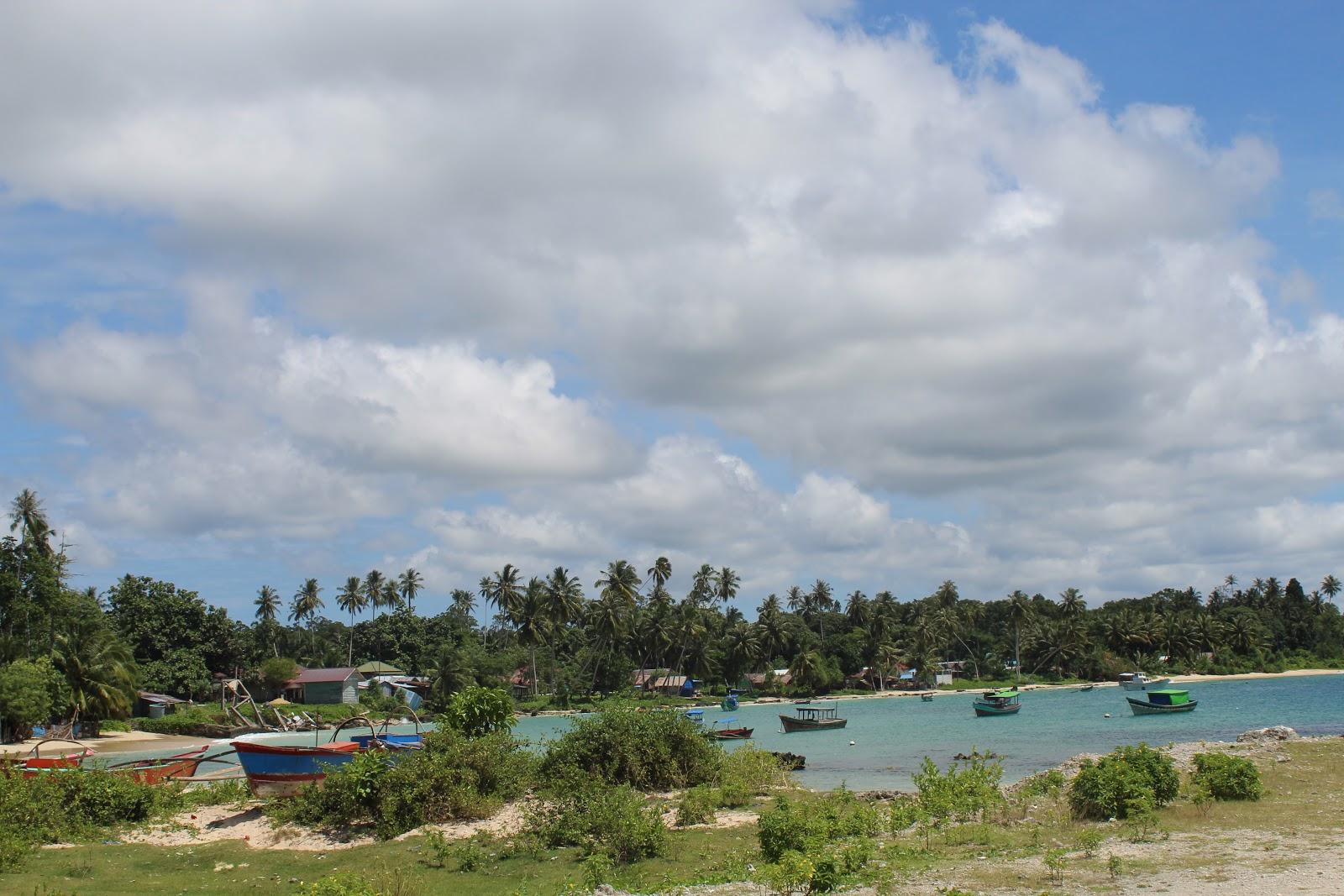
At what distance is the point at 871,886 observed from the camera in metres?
13.6

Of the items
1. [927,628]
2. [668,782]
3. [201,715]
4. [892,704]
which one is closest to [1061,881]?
[668,782]

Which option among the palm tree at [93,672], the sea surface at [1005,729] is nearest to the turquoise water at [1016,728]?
the sea surface at [1005,729]

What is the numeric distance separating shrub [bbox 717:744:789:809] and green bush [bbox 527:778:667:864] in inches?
140

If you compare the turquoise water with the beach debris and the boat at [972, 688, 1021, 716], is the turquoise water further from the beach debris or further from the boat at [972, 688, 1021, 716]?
the beach debris

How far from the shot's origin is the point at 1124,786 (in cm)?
1812

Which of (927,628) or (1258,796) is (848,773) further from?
(927,628)

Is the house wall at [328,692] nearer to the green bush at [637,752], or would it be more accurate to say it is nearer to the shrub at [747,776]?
the shrub at [747,776]

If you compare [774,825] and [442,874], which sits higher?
[774,825]

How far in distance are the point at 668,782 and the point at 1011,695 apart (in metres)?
58.0

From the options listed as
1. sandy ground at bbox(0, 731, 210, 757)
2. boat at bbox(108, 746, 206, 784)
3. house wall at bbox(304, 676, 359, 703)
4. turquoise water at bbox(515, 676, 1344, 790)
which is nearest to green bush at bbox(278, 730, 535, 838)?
turquoise water at bbox(515, 676, 1344, 790)

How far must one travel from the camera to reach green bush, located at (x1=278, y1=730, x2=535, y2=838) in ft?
64.2

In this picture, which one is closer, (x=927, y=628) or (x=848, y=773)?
(x=848, y=773)

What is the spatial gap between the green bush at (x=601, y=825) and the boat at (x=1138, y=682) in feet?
272

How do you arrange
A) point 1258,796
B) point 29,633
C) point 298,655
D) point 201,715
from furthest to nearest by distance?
point 298,655, point 201,715, point 29,633, point 1258,796
